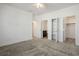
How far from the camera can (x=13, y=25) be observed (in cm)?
493

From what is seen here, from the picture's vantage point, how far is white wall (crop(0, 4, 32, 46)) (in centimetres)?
432

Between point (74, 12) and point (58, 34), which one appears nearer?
point (74, 12)

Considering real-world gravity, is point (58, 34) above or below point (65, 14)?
below

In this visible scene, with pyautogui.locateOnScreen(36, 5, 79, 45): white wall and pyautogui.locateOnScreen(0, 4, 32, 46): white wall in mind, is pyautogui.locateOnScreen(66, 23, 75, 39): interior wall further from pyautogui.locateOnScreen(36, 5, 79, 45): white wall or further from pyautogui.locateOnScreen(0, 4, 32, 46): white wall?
pyautogui.locateOnScreen(0, 4, 32, 46): white wall

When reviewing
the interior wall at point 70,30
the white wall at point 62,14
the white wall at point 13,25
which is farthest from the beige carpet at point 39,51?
the interior wall at point 70,30

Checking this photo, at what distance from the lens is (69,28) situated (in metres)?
7.49

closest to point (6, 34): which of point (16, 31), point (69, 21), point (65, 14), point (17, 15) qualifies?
point (16, 31)

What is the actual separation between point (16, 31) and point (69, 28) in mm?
5165

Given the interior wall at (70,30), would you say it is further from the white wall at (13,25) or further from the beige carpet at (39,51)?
the white wall at (13,25)

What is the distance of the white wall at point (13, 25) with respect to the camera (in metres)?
4.32

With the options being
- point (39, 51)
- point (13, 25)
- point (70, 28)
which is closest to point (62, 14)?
point (70, 28)

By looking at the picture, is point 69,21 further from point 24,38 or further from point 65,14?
point 24,38

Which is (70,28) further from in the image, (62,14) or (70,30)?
(62,14)

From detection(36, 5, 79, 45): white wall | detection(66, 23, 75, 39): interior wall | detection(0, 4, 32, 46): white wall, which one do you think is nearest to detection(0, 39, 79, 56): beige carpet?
detection(0, 4, 32, 46): white wall
